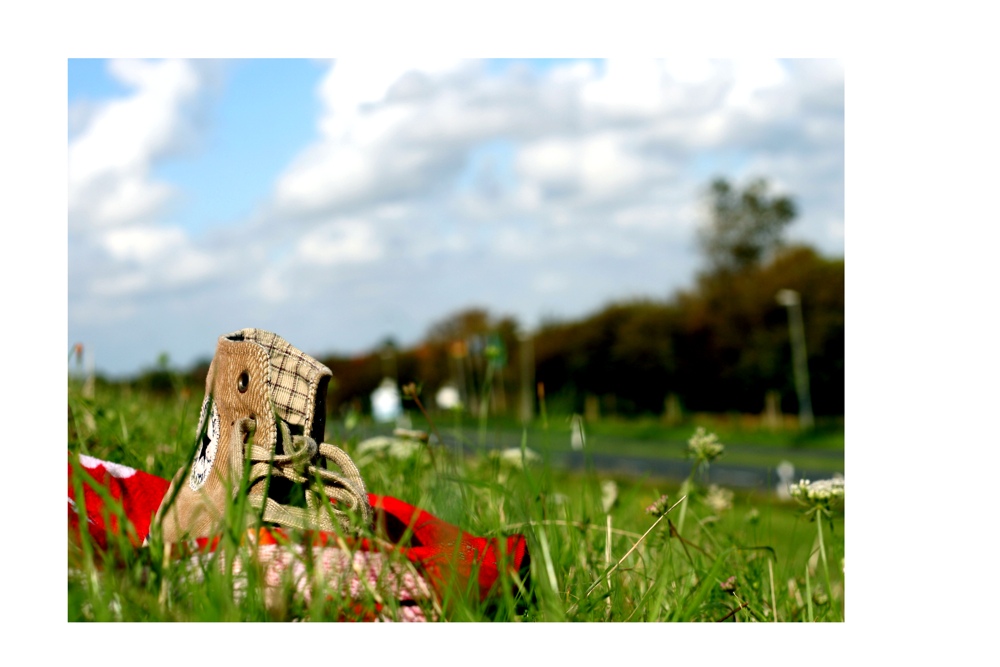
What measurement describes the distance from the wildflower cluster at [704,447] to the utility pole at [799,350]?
76.4 feet

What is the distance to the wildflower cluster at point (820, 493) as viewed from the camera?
7.50ft

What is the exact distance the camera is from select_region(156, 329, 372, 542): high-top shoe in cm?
168

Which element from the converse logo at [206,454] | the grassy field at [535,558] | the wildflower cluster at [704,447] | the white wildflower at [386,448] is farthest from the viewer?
the white wildflower at [386,448]

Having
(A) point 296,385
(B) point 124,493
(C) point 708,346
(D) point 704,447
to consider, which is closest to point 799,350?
(C) point 708,346

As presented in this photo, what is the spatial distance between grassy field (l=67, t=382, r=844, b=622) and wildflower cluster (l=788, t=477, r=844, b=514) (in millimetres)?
58

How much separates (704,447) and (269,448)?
51.3 inches

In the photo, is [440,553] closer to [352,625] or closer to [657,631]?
[352,625]

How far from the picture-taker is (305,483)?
172cm

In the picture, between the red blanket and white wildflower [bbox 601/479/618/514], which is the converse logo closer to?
the red blanket

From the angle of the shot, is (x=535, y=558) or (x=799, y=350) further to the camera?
(x=799, y=350)

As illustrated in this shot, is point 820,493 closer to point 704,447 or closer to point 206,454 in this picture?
point 704,447

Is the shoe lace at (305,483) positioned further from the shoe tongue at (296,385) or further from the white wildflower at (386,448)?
the white wildflower at (386,448)

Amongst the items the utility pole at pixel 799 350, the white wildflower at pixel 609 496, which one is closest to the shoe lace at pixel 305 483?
the white wildflower at pixel 609 496

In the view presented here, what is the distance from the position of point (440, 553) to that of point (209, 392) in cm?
59
